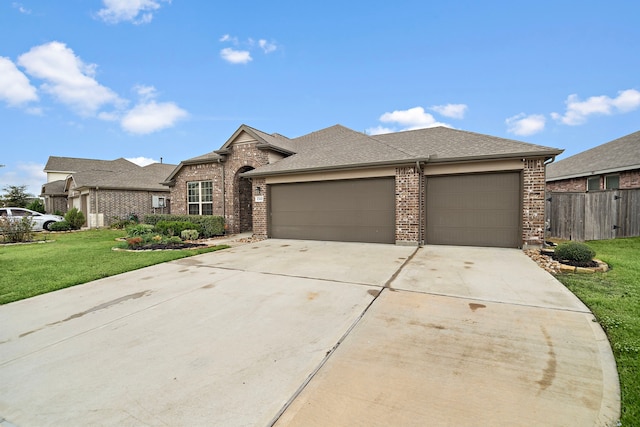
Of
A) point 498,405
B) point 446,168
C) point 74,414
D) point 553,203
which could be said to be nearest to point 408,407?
point 498,405

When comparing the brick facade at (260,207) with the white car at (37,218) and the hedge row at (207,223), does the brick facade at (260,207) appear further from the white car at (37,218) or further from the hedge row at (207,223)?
the white car at (37,218)

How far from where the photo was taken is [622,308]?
3.74 m

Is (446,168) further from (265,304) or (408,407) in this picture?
(408,407)

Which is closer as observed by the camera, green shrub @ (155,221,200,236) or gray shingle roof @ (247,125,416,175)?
gray shingle roof @ (247,125,416,175)

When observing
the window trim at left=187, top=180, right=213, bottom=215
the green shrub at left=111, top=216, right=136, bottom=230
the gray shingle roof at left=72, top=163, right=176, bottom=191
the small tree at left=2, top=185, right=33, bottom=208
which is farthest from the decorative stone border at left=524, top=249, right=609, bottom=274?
the small tree at left=2, top=185, right=33, bottom=208

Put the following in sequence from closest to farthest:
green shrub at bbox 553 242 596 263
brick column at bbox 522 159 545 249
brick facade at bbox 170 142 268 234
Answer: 1. green shrub at bbox 553 242 596 263
2. brick column at bbox 522 159 545 249
3. brick facade at bbox 170 142 268 234

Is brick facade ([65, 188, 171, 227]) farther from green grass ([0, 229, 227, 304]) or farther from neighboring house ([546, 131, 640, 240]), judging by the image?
neighboring house ([546, 131, 640, 240])

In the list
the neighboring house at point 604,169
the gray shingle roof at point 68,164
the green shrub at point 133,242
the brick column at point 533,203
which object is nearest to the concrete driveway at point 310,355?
the brick column at point 533,203

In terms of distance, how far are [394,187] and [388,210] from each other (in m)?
0.82

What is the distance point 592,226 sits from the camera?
1010cm

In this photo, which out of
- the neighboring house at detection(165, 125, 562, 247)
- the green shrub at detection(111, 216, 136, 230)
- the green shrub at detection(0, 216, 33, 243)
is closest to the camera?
the neighboring house at detection(165, 125, 562, 247)

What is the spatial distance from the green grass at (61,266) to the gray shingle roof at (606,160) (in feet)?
54.2

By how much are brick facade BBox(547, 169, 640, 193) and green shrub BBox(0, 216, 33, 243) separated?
25.1 m

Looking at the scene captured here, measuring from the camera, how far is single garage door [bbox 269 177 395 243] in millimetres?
9984
